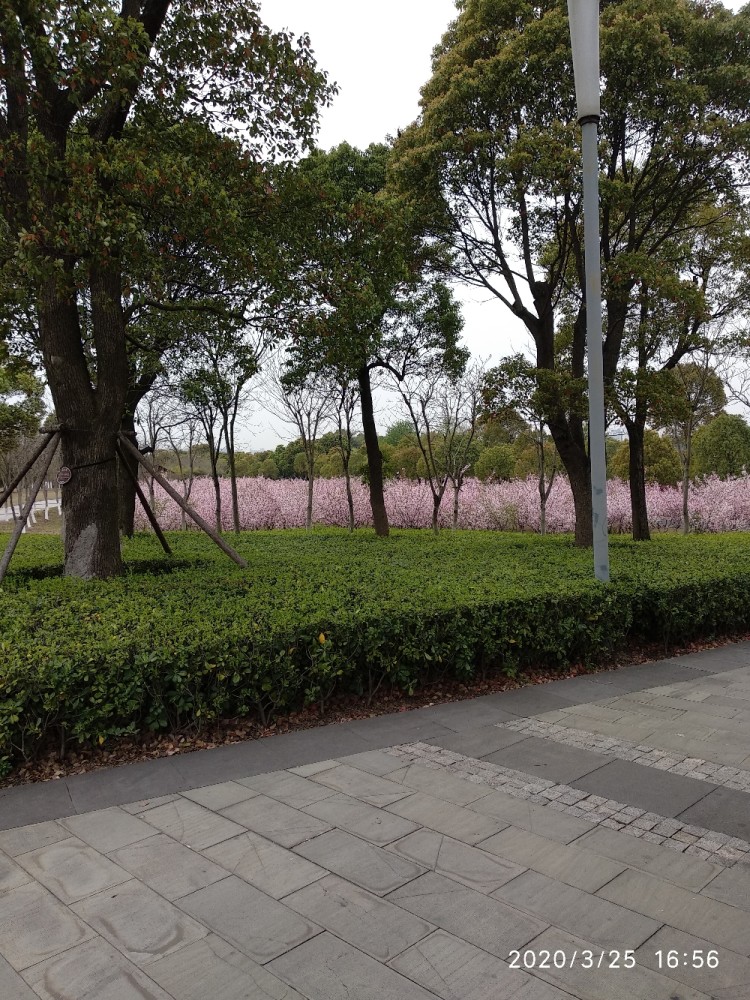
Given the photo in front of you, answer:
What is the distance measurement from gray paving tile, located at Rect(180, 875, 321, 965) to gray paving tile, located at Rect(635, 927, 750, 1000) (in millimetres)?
939

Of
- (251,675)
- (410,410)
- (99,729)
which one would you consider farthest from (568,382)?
(99,729)

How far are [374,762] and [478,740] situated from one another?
2.04 ft

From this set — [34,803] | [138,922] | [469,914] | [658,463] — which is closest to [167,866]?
[138,922]

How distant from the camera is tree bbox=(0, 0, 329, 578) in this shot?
15.7 ft

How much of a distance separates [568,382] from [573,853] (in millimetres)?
7535

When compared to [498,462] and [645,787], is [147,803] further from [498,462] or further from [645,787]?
[498,462]

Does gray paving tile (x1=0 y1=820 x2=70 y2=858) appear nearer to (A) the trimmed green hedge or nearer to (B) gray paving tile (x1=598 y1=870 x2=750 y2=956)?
(A) the trimmed green hedge

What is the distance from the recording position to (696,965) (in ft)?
6.15

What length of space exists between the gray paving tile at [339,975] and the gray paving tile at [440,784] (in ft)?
3.43

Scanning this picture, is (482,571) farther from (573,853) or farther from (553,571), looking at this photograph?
(573,853)

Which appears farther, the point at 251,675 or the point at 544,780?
the point at 251,675

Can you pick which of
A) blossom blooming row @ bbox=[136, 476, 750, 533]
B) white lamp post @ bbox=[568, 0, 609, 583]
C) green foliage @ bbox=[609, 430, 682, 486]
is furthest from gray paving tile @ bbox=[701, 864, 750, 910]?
green foliage @ bbox=[609, 430, 682, 486]

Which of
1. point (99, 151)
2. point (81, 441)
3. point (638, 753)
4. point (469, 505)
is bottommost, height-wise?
point (638, 753)

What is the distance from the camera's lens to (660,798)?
9.70 feet
